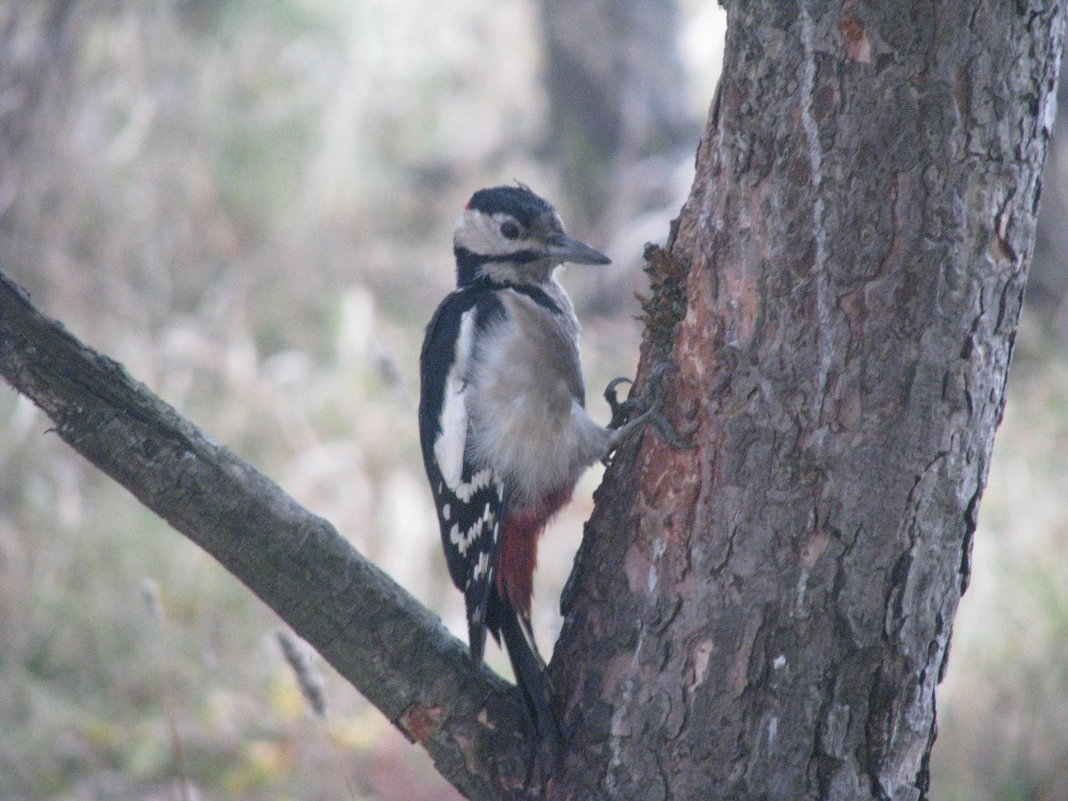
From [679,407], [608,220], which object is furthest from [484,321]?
[608,220]

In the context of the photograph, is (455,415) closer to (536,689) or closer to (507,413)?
(507,413)

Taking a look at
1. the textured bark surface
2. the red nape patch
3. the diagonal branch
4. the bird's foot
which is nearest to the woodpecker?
the red nape patch

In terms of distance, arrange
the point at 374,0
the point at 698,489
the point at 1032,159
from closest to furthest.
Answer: the point at 1032,159
the point at 698,489
the point at 374,0

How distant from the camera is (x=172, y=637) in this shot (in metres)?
4.36

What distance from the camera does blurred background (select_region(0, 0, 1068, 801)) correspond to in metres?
3.88

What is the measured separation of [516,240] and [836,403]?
4.19 ft

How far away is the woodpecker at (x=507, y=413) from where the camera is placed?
2410mm

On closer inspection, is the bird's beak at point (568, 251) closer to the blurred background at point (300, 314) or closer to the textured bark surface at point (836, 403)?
the blurred background at point (300, 314)

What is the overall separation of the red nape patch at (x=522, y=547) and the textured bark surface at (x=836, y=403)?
59 centimetres

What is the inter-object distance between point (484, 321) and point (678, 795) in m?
1.25

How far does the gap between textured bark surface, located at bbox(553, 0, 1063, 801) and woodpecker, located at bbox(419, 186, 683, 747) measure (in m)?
0.50

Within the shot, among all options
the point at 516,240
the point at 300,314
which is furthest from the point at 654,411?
the point at 300,314

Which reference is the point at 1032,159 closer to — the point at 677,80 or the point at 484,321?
the point at 484,321

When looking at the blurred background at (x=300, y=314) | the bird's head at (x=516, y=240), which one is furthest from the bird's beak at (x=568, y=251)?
the blurred background at (x=300, y=314)
